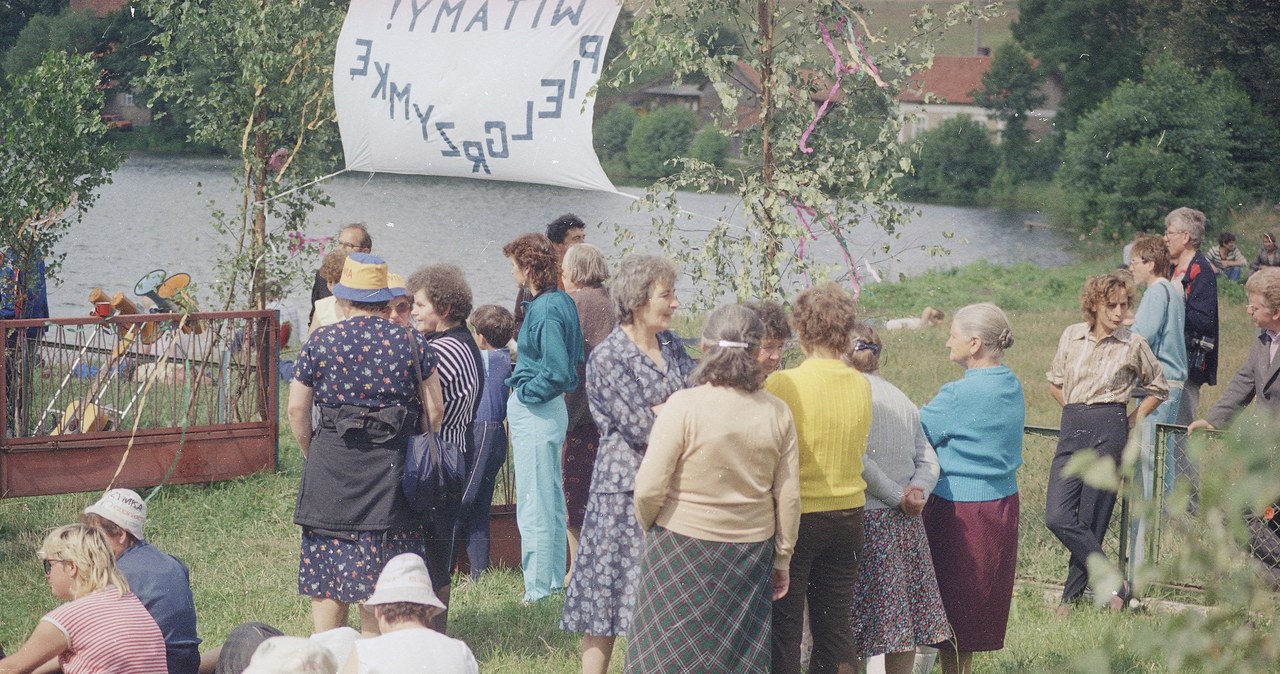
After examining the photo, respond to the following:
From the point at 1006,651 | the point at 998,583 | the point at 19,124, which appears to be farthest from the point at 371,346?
the point at 19,124

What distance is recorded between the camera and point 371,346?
14.1ft

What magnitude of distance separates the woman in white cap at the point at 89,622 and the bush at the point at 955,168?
47332 millimetres

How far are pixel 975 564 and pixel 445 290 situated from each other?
Answer: 2236 mm

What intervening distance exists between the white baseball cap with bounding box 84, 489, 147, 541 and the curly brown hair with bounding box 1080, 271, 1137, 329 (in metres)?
3.77

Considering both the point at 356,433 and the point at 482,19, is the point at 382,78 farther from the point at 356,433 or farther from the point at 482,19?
the point at 356,433

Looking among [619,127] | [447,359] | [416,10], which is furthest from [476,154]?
[619,127]

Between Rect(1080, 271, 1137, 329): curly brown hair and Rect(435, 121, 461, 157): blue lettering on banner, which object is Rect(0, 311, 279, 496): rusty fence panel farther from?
Rect(1080, 271, 1137, 329): curly brown hair

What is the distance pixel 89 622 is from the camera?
12.4 ft

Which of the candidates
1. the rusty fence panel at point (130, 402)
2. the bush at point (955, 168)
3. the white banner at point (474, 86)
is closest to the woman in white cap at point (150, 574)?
the rusty fence panel at point (130, 402)

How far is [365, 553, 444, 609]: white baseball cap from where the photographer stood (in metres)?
3.44

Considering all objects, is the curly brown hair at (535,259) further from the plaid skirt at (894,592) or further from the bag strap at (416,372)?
the plaid skirt at (894,592)

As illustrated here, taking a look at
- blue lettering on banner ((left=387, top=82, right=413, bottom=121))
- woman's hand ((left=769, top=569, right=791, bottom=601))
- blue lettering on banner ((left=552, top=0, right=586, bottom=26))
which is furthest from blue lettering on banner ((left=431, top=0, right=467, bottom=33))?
woman's hand ((left=769, top=569, right=791, bottom=601))

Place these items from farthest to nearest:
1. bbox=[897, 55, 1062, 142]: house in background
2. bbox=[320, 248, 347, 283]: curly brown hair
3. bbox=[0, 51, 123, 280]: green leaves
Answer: bbox=[897, 55, 1062, 142]: house in background, bbox=[0, 51, 123, 280]: green leaves, bbox=[320, 248, 347, 283]: curly brown hair

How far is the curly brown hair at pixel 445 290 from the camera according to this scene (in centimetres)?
495
